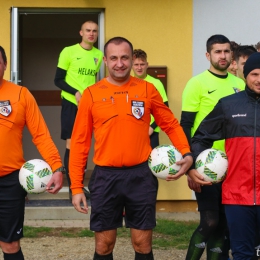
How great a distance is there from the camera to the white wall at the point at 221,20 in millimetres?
10391

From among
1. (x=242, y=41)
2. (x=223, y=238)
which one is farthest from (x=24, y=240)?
(x=242, y=41)

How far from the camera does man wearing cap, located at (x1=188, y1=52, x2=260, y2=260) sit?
5.43 m

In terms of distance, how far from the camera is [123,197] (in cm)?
582

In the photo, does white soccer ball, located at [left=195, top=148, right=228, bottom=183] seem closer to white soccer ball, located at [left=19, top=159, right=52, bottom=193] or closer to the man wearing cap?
the man wearing cap

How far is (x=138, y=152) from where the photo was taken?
5.82 m

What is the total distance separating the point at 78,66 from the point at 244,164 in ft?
15.9

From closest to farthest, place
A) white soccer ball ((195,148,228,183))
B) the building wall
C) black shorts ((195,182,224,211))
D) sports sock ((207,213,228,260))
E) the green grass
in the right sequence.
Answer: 1. white soccer ball ((195,148,228,183))
2. black shorts ((195,182,224,211))
3. sports sock ((207,213,228,260))
4. the green grass
5. the building wall

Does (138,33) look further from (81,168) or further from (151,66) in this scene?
(81,168)

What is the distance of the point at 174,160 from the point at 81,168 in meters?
0.82

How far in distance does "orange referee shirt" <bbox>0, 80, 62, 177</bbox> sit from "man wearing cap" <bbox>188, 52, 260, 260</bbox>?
1.51 m

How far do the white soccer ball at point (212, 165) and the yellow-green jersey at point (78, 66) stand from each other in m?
4.39

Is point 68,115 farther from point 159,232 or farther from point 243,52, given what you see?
point 243,52

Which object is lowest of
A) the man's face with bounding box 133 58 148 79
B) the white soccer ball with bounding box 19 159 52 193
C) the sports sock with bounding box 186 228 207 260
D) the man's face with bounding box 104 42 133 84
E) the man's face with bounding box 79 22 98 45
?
the sports sock with bounding box 186 228 207 260

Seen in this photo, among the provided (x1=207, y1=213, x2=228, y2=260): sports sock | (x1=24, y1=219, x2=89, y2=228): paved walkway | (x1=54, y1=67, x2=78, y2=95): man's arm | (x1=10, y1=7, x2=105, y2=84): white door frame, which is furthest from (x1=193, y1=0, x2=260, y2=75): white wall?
(x1=207, y1=213, x2=228, y2=260): sports sock
